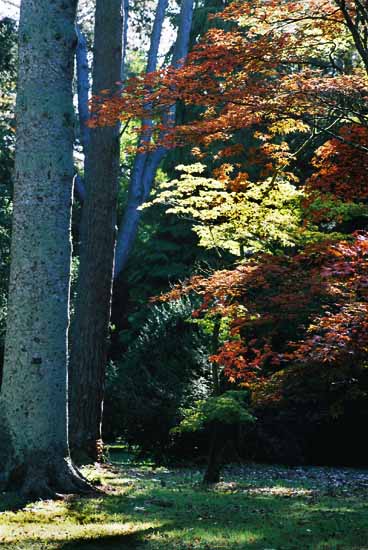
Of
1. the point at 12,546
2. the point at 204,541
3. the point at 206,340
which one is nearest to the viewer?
the point at 12,546

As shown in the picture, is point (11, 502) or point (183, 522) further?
point (11, 502)

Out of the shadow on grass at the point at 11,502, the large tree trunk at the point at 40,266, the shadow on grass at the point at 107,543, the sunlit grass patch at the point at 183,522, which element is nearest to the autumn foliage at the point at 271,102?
the sunlit grass patch at the point at 183,522

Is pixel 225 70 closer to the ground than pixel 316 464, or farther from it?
farther from it

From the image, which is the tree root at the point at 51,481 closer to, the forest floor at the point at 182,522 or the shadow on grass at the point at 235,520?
the forest floor at the point at 182,522

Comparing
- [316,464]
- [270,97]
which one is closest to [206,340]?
[316,464]

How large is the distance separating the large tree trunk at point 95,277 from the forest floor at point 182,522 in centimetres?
245

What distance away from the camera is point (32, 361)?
21.4 feet

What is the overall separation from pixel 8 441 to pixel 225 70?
456 cm

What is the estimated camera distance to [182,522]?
5.98 meters

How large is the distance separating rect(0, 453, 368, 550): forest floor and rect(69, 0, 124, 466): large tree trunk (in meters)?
2.45

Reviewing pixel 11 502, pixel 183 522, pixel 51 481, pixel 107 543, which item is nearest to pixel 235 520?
pixel 183 522

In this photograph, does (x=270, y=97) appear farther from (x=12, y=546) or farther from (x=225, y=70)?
(x=12, y=546)

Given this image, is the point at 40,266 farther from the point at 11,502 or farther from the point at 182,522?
the point at 182,522

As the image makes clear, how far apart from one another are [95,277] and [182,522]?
5.80m
